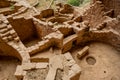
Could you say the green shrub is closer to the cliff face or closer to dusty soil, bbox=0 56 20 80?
the cliff face

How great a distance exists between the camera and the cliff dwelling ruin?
13401 millimetres

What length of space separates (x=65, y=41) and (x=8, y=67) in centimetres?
459

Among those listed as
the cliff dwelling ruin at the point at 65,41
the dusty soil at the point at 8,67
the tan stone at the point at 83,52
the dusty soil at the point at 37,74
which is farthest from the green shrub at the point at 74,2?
the dusty soil at the point at 37,74

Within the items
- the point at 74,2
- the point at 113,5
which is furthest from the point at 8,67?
the point at 74,2

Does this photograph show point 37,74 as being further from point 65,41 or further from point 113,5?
point 113,5

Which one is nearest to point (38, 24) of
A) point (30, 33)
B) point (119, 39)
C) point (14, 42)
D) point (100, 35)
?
point (30, 33)

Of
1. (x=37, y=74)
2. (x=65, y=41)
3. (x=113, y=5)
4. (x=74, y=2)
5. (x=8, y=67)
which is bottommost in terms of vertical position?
(x=74, y=2)

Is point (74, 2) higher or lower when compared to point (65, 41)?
lower

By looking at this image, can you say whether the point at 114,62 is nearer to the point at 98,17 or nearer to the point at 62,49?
the point at 62,49

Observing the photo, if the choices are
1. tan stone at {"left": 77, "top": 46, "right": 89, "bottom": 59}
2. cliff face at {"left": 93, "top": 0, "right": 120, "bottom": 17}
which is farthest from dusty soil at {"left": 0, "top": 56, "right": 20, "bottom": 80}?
cliff face at {"left": 93, "top": 0, "right": 120, "bottom": 17}

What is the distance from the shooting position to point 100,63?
14.8 metres

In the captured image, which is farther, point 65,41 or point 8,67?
point 65,41

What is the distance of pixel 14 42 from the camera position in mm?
13719

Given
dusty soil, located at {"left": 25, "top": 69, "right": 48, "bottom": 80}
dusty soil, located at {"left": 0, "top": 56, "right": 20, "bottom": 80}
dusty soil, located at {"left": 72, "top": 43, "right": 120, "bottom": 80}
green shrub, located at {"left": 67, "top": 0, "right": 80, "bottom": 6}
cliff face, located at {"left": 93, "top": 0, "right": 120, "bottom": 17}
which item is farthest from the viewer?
green shrub, located at {"left": 67, "top": 0, "right": 80, "bottom": 6}
